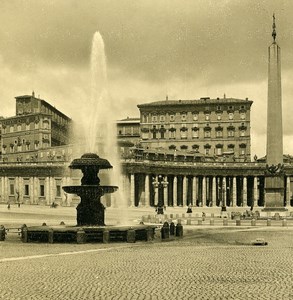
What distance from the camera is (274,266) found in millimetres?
18516

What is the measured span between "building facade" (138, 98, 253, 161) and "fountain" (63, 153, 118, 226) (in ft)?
297

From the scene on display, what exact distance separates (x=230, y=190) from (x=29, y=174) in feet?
118

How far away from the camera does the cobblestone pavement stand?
13938 mm

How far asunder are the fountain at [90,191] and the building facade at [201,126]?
3561 inches

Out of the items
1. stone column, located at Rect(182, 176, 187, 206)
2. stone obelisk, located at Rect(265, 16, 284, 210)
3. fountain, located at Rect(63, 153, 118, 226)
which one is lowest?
stone column, located at Rect(182, 176, 187, 206)

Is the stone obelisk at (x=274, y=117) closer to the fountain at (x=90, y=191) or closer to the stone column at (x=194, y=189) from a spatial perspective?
the fountain at (x=90, y=191)

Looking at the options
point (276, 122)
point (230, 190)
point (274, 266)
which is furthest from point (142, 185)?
point (274, 266)

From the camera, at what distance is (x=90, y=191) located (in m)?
29.6

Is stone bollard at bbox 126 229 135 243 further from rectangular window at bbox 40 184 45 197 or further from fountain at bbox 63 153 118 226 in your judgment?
rectangular window at bbox 40 184 45 197

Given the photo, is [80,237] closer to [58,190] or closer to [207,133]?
[58,190]

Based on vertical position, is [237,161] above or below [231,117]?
below

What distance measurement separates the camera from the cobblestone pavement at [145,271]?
13.9 metres

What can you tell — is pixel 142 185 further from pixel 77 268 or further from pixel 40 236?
pixel 77 268

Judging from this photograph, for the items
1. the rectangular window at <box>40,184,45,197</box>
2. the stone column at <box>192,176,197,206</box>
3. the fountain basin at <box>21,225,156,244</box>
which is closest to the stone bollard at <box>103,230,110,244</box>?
the fountain basin at <box>21,225,156,244</box>
